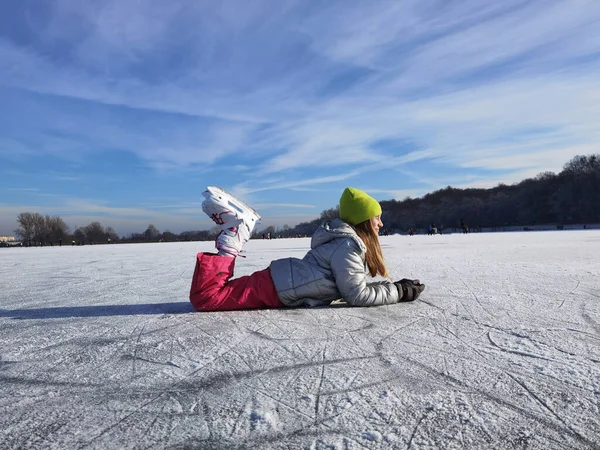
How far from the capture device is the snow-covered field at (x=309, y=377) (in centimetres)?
143

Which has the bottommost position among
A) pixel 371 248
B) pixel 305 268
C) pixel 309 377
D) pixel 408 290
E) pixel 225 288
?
pixel 309 377

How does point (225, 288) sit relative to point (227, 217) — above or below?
below

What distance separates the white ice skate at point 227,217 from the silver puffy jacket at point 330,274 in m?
0.33

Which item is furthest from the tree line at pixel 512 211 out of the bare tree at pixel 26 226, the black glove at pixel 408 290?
the black glove at pixel 408 290

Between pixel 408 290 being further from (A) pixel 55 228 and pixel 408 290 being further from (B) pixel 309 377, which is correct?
(A) pixel 55 228

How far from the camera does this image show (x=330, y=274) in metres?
3.40

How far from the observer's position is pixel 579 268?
5824 millimetres

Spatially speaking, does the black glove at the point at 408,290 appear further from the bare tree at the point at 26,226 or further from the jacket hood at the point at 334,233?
the bare tree at the point at 26,226

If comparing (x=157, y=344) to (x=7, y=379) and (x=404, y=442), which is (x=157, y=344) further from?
(x=404, y=442)

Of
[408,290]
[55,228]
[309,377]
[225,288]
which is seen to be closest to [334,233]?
[408,290]

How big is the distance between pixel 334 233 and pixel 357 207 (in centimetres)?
31

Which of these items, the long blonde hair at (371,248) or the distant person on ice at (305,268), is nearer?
the distant person on ice at (305,268)

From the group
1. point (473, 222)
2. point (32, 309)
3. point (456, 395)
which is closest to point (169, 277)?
point (32, 309)

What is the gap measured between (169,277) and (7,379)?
4257 mm
